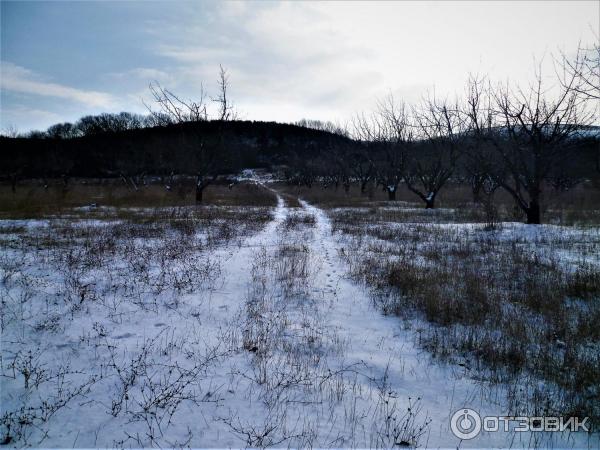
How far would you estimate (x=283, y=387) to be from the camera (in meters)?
3.34

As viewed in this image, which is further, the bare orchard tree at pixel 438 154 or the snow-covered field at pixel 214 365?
the bare orchard tree at pixel 438 154

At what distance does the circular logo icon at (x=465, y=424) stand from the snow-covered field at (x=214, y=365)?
8 cm

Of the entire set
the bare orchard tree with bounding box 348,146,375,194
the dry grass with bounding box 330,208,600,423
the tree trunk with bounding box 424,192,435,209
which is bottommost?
Result: the dry grass with bounding box 330,208,600,423

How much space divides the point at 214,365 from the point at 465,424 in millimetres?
2721

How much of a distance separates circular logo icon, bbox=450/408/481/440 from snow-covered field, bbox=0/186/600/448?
78 mm

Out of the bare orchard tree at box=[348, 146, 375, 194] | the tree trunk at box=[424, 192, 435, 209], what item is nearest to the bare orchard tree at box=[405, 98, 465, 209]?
the tree trunk at box=[424, 192, 435, 209]

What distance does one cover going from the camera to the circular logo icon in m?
2.87

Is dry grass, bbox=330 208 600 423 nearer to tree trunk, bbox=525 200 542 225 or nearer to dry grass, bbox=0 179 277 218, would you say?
tree trunk, bbox=525 200 542 225

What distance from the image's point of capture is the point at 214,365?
3725mm

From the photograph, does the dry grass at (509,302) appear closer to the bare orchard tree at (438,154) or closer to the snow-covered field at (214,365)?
the snow-covered field at (214,365)

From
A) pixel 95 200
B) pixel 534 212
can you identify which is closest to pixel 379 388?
pixel 534 212

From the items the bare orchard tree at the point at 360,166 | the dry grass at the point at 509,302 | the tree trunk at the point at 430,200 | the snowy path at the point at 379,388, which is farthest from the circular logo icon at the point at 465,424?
the bare orchard tree at the point at 360,166

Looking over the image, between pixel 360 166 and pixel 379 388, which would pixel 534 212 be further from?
pixel 360 166

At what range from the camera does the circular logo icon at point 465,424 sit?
287 centimetres
